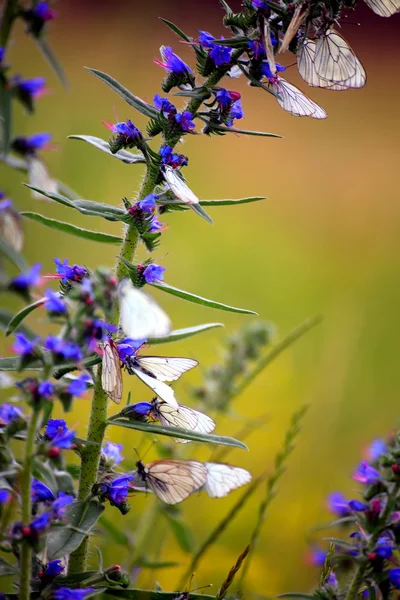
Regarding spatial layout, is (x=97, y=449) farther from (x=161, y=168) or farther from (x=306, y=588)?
(x=306, y=588)


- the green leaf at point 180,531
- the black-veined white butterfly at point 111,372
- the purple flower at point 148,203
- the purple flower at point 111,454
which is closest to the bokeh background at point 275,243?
the green leaf at point 180,531

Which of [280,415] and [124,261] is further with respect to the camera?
[280,415]

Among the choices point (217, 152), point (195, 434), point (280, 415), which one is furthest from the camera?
point (217, 152)

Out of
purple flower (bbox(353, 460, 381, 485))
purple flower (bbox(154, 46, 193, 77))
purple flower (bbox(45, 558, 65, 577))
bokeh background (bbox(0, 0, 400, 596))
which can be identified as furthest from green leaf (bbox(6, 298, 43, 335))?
bokeh background (bbox(0, 0, 400, 596))

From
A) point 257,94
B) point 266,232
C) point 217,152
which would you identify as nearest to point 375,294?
point 266,232

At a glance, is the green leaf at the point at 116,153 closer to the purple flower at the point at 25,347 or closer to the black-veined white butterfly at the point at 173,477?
the purple flower at the point at 25,347

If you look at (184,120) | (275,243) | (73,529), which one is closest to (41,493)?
(73,529)

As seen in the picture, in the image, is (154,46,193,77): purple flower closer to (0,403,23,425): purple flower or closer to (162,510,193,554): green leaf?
(0,403,23,425): purple flower
